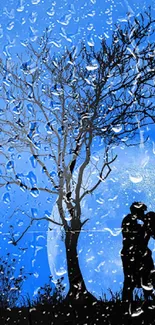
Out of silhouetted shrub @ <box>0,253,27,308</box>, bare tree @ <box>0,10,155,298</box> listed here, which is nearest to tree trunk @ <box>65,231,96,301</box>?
bare tree @ <box>0,10,155,298</box>

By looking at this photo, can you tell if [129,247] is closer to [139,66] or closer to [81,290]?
[81,290]

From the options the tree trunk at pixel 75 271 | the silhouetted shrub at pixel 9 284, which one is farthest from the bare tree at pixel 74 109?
the silhouetted shrub at pixel 9 284

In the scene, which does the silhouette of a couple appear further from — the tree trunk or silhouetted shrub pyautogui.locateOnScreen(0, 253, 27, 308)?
silhouetted shrub pyautogui.locateOnScreen(0, 253, 27, 308)

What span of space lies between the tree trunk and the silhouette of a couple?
0.09 meters

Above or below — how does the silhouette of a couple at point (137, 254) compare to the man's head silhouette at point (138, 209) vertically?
below

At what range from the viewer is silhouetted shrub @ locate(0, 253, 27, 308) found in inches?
40.4

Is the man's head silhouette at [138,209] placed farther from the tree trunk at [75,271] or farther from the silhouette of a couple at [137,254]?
the tree trunk at [75,271]

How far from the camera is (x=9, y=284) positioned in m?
1.04

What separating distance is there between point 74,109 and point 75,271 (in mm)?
359

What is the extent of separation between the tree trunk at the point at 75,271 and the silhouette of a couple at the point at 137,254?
86 mm

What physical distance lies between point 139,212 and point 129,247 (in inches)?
3.1

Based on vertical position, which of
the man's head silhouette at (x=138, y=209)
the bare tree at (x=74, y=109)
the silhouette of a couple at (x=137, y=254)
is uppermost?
the bare tree at (x=74, y=109)

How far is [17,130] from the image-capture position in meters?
1.08

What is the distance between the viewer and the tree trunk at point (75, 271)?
1005 mm
